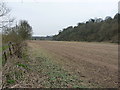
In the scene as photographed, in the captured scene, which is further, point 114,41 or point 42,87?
point 114,41

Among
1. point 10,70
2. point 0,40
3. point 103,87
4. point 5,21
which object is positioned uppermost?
point 5,21

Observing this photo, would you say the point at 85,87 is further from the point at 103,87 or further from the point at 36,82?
the point at 36,82

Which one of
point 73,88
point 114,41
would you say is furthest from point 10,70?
point 114,41

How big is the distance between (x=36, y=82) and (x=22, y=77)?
69cm

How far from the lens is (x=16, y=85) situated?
604cm

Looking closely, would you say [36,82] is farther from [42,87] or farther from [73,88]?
[73,88]

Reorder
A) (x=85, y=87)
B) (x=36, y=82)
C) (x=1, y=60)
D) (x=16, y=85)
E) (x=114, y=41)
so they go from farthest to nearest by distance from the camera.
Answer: (x=114, y=41) → (x=1, y=60) → (x=36, y=82) → (x=85, y=87) → (x=16, y=85)

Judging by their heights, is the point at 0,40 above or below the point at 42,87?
above

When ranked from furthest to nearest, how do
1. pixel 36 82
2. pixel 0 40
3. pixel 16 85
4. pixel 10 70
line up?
pixel 0 40, pixel 10 70, pixel 36 82, pixel 16 85

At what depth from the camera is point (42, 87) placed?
6.30 m

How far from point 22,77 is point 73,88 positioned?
2217 millimetres

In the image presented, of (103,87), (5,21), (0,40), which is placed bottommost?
(103,87)

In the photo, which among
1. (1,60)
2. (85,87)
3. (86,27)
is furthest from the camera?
(86,27)

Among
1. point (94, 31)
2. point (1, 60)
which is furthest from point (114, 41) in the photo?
point (1, 60)
